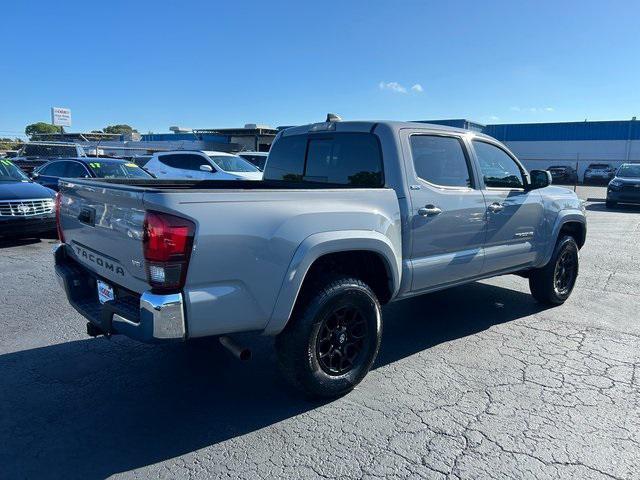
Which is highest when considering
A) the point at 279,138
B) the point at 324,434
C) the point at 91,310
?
the point at 279,138

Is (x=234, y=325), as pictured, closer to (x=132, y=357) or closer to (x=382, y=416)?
(x=382, y=416)

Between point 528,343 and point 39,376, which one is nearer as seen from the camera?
point 39,376

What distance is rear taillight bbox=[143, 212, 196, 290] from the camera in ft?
8.93

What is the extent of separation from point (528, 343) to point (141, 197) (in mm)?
3763

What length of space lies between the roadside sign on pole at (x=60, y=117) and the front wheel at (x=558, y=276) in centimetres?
6305

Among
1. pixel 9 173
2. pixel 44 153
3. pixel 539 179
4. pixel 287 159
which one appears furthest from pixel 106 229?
pixel 44 153

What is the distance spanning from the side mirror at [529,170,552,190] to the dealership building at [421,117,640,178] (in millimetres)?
37393

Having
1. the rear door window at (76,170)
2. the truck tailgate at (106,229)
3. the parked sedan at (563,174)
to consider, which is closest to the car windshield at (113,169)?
the rear door window at (76,170)

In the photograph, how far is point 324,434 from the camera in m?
3.16

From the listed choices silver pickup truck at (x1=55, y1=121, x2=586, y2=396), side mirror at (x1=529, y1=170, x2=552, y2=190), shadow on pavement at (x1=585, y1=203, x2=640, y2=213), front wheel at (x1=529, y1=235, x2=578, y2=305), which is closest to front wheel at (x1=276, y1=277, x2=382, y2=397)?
silver pickup truck at (x1=55, y1=121, x2=586, y2=396)

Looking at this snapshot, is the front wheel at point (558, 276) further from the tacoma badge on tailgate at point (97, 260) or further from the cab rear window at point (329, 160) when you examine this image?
the tacoma badge on tailgate at point (97, 260)

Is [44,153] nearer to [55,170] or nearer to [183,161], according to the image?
[55,170]

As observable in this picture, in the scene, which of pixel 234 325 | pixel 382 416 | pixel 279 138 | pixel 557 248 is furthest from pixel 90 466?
pixel 557 248

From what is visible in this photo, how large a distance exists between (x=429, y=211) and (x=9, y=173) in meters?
9.44
